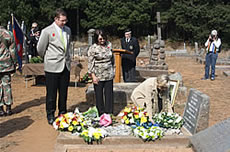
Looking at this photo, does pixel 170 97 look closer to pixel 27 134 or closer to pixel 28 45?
pixel 27 134

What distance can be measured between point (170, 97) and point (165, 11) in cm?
3072

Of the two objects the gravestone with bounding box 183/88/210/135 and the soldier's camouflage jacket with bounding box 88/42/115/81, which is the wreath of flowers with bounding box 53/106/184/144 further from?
the soldier's camouflage jacket with bounding box 88/42/115/81

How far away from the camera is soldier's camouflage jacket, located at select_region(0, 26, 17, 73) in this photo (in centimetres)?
535

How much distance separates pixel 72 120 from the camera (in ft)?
14.2

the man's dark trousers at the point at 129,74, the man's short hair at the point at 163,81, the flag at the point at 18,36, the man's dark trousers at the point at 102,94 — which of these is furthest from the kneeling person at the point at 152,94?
the flag at the point at 18,36

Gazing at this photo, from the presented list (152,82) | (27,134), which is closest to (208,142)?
(152,82)

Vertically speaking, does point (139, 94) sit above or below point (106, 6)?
below

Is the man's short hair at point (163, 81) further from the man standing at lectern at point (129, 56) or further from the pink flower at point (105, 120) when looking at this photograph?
the man standing at lectern at point (129, 56)

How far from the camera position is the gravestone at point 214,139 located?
3338mm

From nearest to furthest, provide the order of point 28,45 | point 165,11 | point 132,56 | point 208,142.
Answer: point 208,142, point 132,56, point 28,45, point 165,11

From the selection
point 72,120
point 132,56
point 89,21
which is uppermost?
point 89,21

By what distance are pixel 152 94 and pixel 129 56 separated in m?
3.53

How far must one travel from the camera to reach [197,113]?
4176 mm

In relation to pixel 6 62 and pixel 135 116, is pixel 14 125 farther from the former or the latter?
pixel 135 116
